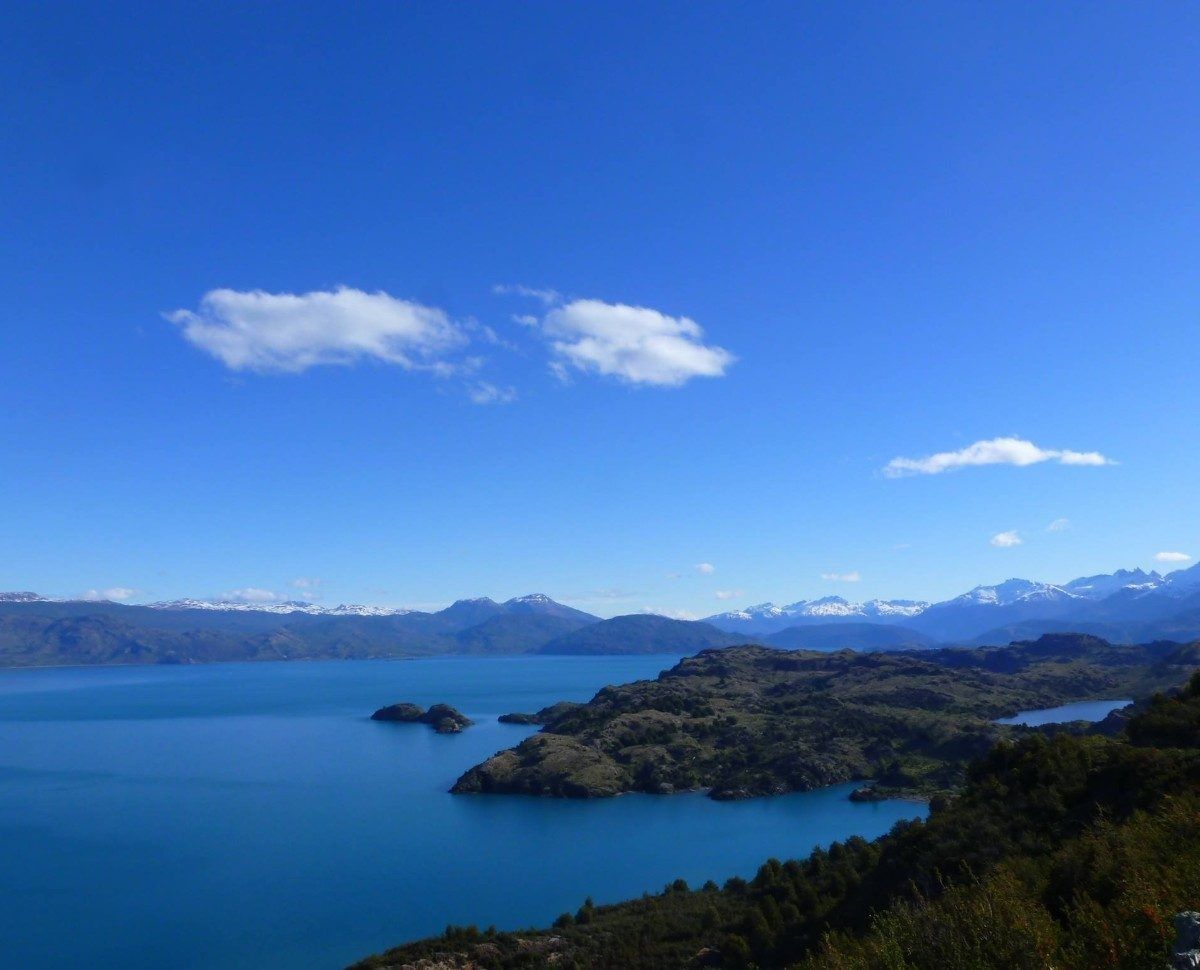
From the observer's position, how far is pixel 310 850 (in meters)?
62.6

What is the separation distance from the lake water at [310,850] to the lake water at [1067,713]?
48761mm

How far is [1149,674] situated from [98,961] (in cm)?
16303

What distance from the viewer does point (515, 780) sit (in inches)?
3324

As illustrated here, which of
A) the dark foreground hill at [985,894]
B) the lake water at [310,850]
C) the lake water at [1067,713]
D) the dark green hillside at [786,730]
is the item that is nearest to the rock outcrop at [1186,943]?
the dark foreground hill at [985,894]

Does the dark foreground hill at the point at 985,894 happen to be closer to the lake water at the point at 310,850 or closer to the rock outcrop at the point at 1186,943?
the rock outcrop at the point at 1186,943

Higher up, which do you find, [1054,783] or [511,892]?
[1054,783]

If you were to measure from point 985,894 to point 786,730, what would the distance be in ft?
293

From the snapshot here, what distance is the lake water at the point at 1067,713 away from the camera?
11124 centimetres

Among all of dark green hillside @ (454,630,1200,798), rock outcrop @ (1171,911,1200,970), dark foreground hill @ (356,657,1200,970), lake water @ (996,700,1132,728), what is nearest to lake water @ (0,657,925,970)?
dark green hillside @ (454,630,1200,798)

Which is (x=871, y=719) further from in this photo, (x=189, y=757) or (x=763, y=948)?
(x=189, y=757)

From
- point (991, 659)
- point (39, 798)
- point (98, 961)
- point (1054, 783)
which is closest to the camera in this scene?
point (1054, 783)

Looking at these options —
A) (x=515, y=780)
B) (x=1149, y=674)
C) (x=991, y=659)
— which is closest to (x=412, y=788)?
(x=515, y=780)

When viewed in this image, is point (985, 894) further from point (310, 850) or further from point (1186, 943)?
point (310, 850)

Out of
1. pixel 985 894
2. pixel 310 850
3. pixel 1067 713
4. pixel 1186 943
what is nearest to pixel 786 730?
pixel 1067 713
